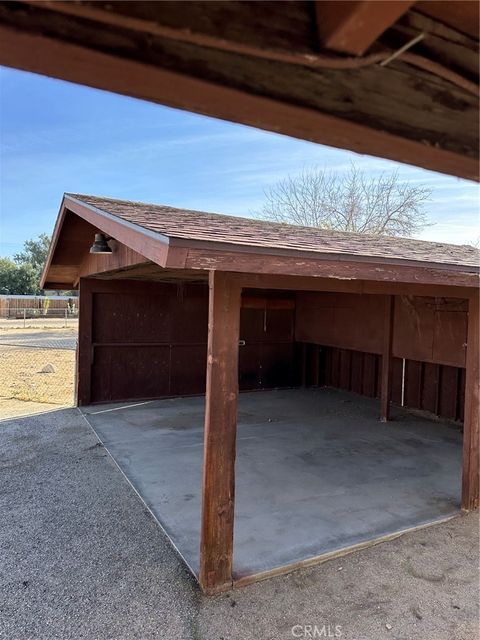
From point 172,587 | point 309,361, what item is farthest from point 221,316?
point 309,361

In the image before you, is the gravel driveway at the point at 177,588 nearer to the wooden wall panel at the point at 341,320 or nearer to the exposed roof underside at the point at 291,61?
the exposed roof underside at the point at 291,61

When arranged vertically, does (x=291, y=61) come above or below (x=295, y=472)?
above

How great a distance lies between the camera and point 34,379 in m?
10.3

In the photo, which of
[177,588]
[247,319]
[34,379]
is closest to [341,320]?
[247,319]

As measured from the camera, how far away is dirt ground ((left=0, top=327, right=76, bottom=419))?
774 centimetres

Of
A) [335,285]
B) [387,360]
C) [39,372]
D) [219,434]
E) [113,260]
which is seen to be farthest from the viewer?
[39,372]

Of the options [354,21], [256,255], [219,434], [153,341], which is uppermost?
[354,21]

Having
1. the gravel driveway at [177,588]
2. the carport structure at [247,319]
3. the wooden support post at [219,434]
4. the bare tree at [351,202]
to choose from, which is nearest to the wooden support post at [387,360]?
the carport structure at [247,319]

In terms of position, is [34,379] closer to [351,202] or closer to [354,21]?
[354,21]

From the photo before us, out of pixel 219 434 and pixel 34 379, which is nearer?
pixel 219 434

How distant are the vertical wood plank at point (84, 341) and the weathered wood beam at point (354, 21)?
7326 millimetres

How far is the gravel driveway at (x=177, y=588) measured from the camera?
2416 mm

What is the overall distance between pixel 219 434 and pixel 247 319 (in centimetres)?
642

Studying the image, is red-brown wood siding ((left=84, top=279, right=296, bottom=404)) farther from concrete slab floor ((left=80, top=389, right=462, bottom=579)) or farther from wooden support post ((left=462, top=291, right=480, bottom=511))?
wooden support post ((left=462, top=291, right=480, bottom=511))
